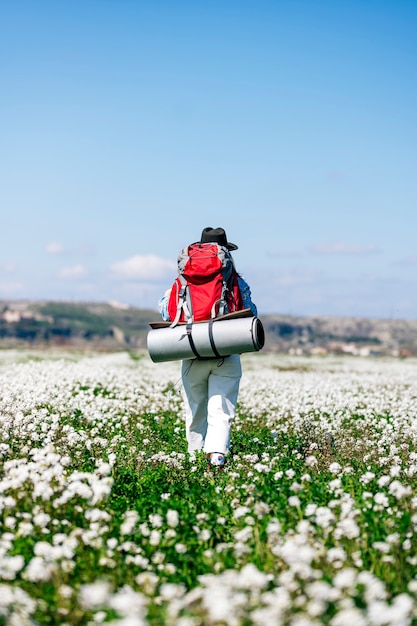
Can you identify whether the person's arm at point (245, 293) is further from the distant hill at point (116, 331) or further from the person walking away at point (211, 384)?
the distant hill at point (116, 331)

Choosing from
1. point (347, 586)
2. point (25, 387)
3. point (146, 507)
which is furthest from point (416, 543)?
point (25, 387)

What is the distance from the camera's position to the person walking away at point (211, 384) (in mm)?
8898

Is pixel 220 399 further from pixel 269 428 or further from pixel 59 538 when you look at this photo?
pixel 59 538

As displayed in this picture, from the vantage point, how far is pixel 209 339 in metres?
8.59

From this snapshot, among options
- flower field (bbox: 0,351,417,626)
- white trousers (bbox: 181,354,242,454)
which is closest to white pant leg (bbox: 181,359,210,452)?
white trousers (bbox: 181,354,242,454)

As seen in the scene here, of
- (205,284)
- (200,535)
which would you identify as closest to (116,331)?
(205,284)

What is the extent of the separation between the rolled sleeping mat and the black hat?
1.06 m

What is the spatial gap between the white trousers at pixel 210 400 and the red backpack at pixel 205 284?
67 centimetres

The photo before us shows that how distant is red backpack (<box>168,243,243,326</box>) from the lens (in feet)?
28.7

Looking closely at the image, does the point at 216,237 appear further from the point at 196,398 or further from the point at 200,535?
the point at 200,535

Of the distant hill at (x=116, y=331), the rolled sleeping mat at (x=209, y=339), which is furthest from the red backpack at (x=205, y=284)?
the distant hill at (x=116, y=331)

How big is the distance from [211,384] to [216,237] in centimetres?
186

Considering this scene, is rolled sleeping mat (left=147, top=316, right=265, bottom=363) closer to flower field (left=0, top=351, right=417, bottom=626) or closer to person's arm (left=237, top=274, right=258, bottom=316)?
person's arm (left=237, top=274, right=258, bottom=316)

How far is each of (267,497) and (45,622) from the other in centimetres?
246
